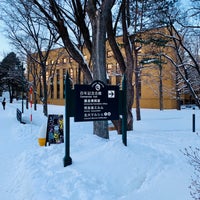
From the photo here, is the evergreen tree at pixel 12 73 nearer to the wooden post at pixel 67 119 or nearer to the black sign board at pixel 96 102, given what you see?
the black sign board at pixel 96 102

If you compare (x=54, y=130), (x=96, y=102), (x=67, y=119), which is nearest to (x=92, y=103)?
(x=96, y=102)

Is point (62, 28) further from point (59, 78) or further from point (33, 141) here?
point (59, 78)

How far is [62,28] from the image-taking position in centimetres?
981

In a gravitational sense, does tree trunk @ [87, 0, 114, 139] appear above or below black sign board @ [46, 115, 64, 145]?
above

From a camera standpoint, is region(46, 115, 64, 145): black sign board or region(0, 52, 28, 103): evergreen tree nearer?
region(46, 115, 64, 145): black sign board

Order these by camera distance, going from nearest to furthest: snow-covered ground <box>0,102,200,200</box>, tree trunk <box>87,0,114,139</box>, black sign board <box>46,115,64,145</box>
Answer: snow-covered ground <box>0,102,200,200</box>, black sign board <box>46,115,64,145</box>, tree trunk <box>87,0,114,139</box>

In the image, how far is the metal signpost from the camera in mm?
5551

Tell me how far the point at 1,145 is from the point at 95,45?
5562 millimetres

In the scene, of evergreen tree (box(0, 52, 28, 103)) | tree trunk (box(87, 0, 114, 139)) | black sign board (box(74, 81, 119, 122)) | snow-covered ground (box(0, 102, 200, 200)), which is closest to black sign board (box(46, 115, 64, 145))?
tree trunk (box(87, 0, 114, 139))

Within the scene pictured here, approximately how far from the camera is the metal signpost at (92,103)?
219 inches

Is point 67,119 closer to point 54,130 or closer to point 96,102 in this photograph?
point 96,102

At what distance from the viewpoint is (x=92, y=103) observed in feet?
19.4

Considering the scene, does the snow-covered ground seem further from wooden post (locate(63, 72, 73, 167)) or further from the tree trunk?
the tree trunk

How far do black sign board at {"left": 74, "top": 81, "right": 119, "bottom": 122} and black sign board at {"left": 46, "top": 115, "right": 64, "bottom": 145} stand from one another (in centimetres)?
286
